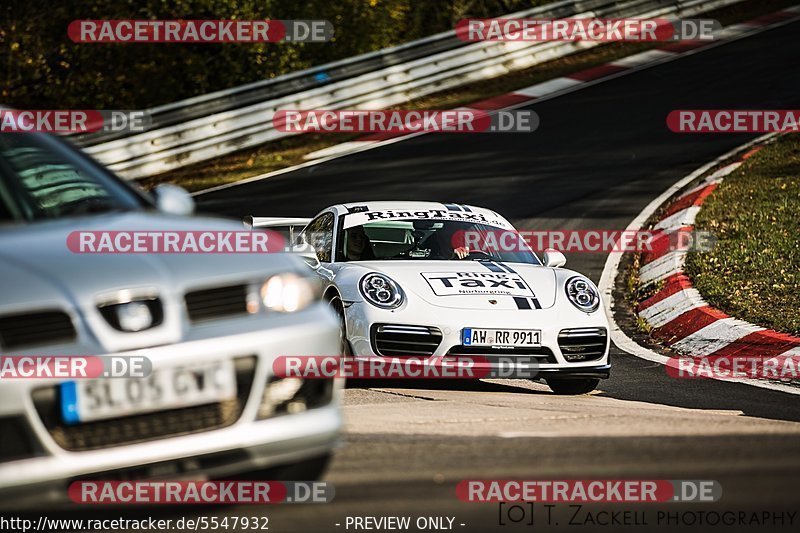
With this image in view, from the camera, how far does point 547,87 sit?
18.8 meters

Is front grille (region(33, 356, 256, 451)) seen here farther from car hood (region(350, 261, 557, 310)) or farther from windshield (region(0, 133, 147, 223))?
car hood (region(350, 261, 557, 310))

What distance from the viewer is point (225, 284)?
3.48 m

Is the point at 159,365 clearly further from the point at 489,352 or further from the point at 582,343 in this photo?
the point at 582,343

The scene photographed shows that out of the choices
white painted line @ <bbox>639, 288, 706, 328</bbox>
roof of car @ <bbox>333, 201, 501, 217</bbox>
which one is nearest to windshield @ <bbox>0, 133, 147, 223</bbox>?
roof of car @ <bbox>333, 201, 501, 217</bbox>

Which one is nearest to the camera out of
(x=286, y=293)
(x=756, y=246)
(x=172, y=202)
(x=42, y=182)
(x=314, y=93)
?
(x=286, y=293)

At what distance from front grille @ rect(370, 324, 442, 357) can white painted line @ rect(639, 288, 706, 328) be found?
289 centimetres

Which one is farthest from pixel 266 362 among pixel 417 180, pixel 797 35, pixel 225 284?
pixel 797 35

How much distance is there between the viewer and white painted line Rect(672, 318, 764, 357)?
7961mm

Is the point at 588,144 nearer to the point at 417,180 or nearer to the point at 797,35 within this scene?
the point at 417,180

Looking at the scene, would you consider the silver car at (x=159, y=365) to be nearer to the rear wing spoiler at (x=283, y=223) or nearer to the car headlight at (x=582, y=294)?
the car headlight at (x=582, y=294)

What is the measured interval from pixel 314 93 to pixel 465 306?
11310mm

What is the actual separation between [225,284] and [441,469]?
3.62 feet

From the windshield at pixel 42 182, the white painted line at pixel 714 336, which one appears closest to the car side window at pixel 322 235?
the white painted line at pixel 714 336

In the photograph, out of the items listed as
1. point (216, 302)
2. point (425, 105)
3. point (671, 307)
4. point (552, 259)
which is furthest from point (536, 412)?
point (425, 105)
